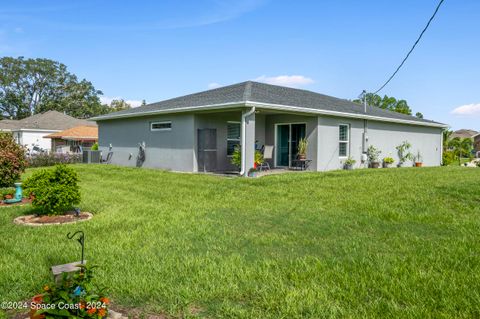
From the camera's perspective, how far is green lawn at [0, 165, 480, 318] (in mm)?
3146

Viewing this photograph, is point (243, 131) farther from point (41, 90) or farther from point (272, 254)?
point (41, 90)

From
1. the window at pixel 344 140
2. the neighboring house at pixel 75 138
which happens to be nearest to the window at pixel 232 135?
the window at pixel 344 140

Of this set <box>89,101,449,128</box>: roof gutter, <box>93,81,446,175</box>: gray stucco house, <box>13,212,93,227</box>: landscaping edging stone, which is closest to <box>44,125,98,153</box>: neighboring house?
<box>89,101,449,128</box>: roof gutter

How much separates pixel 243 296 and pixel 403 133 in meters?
19.3

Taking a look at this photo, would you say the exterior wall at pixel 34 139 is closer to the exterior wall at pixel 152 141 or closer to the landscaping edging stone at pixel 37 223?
the exterior wall at pixel 152 141

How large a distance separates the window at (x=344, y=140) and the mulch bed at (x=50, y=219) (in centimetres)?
1230

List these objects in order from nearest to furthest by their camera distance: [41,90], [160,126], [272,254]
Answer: [272,254] → [160,126] → [41,90]

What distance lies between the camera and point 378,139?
728 inches

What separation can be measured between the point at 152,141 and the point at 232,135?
384cm

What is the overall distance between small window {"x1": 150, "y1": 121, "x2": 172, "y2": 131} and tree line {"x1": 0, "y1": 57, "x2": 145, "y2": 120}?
41.7 meters

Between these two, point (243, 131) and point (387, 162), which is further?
point (387, 162)

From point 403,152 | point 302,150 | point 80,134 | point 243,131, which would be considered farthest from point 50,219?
point 80,134

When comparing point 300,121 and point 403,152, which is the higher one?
point 300,121

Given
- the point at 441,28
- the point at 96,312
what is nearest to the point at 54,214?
the point at 96,312
